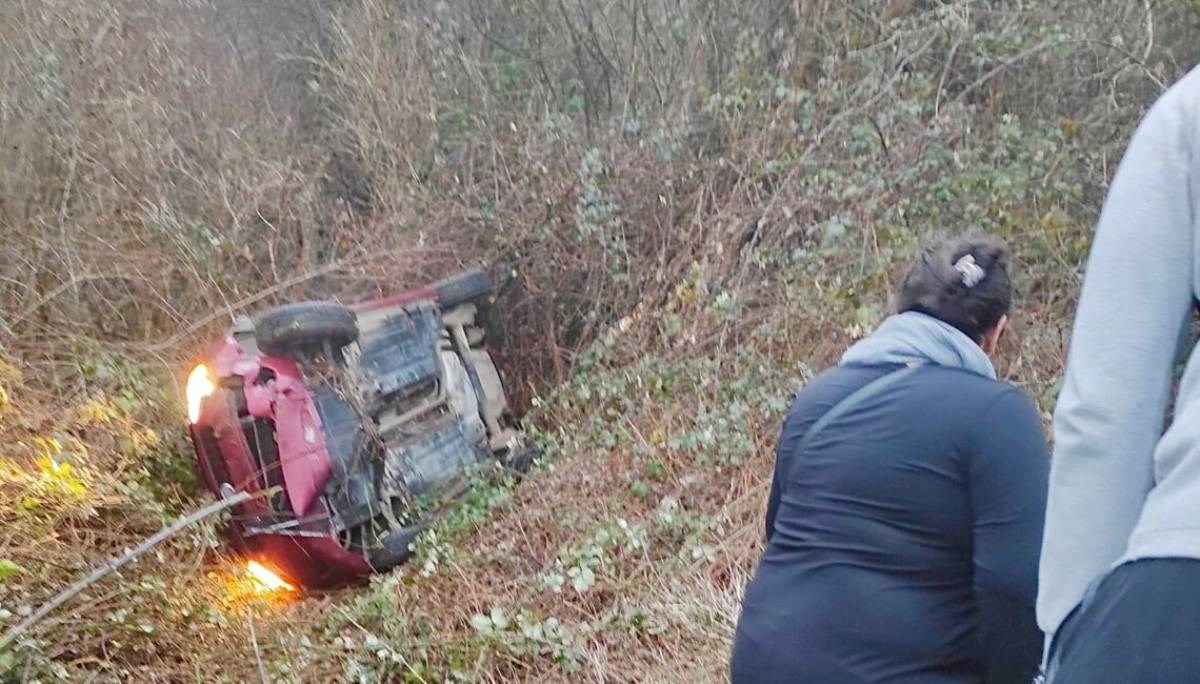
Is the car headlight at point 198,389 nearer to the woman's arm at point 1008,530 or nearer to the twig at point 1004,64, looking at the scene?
Answer: the woman's arm at point 1008,530

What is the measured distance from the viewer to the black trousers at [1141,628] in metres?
1.15

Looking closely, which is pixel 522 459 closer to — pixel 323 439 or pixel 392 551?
pixel 392 551

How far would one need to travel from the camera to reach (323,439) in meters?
5.39

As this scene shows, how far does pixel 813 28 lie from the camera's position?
26.3 ft

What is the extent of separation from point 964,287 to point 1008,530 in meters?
0.55

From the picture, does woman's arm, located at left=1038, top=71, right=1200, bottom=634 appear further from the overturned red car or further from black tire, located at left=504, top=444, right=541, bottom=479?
black tire, located at left=504, top=444, right=541, bottom=479

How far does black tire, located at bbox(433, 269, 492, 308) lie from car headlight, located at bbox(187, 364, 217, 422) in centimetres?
193

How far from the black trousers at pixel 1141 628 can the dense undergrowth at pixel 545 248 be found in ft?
9.98

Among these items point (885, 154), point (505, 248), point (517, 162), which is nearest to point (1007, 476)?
point (885, 154)

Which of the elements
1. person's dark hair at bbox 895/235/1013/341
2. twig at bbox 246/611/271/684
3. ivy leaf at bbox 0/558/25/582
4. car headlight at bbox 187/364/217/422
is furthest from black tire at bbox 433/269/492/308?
person's dark hair at bbox 895/235/1013/341

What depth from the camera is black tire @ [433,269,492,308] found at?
714cm

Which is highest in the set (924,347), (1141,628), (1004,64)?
(1004,64)

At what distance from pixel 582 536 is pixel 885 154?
133 inches

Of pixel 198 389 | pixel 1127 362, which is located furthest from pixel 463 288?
pixel 1127 362
